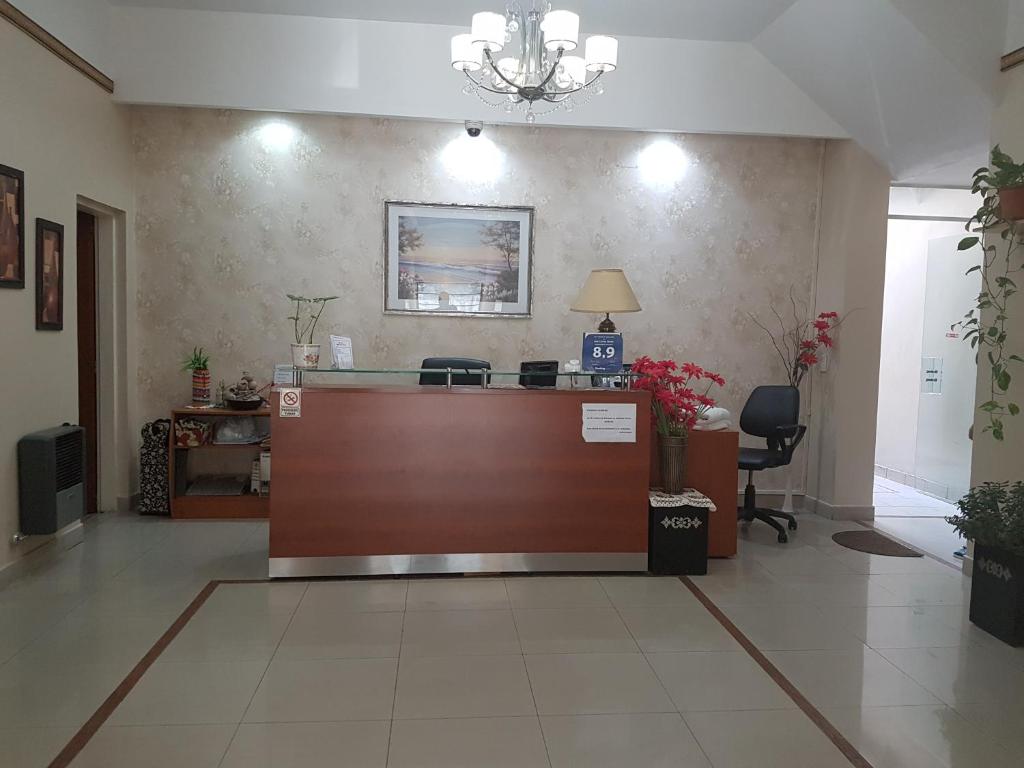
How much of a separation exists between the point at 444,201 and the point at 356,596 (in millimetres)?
3108

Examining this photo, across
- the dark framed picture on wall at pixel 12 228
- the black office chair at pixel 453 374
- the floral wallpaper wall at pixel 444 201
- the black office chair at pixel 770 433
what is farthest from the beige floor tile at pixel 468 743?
the floral wallpaper wall at pixel 444 201

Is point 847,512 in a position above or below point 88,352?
below

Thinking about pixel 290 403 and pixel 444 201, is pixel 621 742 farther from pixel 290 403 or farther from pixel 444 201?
pixel 444 201

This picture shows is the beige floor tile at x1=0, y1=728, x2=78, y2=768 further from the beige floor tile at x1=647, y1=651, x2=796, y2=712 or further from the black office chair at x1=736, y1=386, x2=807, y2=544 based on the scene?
the black office chair at x1=736, y1=386, x2=807, y2=544

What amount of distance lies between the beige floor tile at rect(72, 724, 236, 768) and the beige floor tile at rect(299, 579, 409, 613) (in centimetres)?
115

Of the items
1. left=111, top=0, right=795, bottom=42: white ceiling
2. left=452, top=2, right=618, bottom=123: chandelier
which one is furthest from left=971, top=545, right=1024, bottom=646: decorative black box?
left=111, top=0, right=795, bottom=42: white ceiling

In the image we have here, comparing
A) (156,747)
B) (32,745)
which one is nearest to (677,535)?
(156,747)

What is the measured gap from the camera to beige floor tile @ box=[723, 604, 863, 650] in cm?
348

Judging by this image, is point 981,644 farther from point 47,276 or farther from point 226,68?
point 226,68

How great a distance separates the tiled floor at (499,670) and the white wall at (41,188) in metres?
0.85

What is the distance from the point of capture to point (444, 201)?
5.81 m

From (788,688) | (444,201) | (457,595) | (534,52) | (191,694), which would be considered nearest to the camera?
(191,694)

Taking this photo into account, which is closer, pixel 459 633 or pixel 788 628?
pixel 459 633

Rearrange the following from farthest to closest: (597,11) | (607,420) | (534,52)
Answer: (597,11) → (607,420) → (534,52)
